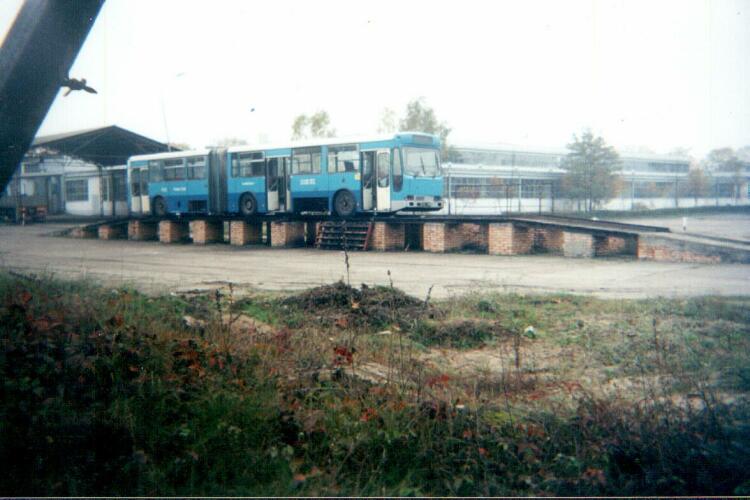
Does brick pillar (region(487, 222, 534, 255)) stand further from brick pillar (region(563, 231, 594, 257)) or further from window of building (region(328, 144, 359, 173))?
window of building (region(328, 144, 359, 173))

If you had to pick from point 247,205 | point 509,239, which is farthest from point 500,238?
point 247,205

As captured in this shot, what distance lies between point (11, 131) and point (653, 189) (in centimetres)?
4907

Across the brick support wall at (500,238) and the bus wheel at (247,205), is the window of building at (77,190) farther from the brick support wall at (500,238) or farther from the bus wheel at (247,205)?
the brick support wall at (500,238)

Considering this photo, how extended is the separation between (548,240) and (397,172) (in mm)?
5313

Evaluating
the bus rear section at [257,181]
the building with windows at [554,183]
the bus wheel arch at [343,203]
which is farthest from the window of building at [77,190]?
the building with windows at [554,183]

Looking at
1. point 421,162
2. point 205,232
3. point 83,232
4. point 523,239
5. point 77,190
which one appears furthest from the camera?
point 77,190

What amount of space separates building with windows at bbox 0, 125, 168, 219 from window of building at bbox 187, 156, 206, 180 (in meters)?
1.69

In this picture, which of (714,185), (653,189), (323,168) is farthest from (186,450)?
(653,189)

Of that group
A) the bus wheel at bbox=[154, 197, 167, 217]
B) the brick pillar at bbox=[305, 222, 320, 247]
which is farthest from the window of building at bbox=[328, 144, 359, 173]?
Result: the bus wheel at bbox=[154, 197, 167, 217]

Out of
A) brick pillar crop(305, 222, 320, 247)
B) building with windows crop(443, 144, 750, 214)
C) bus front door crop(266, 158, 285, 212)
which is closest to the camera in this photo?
brick pillar crop(305, 222, 320, 247)

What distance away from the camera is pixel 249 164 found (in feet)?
83.9

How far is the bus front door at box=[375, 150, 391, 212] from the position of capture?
20.9 metres

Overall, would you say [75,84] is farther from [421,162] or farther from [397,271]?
[421,162]

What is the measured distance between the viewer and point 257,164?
82.6ft
